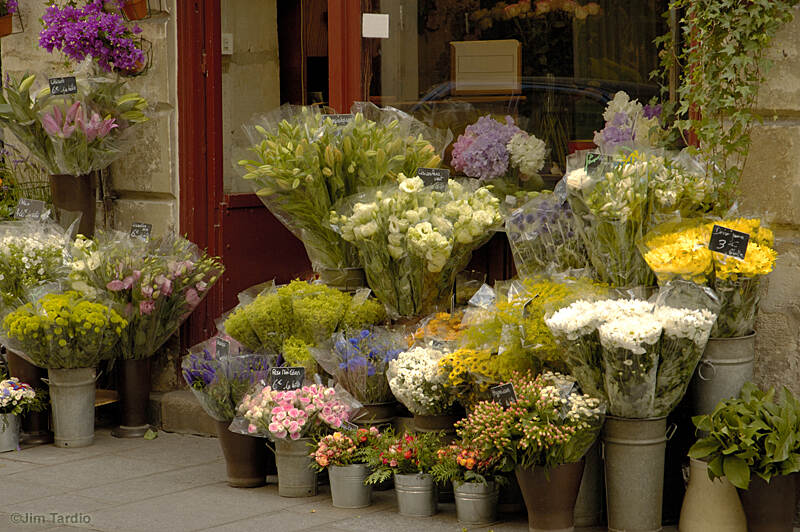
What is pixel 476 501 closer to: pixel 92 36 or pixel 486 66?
pixel 486 66

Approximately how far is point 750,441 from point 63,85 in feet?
14.1

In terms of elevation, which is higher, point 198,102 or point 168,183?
point 198,102

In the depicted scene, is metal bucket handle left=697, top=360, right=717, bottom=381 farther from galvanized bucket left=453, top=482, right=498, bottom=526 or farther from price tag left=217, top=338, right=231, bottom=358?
price tag left=217, top=338, right=231, bottom=358

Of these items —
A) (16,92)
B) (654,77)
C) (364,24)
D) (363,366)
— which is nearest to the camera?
(363,366)

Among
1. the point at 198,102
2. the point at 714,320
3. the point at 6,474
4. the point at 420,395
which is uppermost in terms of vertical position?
the point at 198,102

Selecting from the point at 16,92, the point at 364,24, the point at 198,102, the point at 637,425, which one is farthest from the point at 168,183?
the point at 637,425

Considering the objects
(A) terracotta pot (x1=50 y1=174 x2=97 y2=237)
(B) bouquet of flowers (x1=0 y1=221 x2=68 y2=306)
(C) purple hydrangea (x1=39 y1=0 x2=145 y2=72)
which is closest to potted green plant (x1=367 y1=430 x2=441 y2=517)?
(B) bouquet of flowers (x1=0 y1=221 x2=68 y2=306)

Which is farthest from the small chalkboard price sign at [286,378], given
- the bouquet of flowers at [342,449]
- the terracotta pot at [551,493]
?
the terracotta pot at [551,493]

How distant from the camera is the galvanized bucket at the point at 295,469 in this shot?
17.8 ft

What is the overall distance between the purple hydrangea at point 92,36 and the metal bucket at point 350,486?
3014 millimetres

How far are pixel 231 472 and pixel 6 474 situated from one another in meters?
1.24

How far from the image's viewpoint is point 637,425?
4.66m

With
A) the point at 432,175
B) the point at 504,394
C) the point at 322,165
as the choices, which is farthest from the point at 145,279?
the point at 504,394

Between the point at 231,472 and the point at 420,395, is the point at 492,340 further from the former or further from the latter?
the point at 231,472
